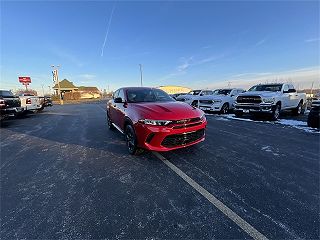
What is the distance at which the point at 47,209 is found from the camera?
2818mm

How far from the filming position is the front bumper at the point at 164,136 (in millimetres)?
4156

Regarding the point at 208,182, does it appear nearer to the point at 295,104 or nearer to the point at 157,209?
the point at 157,209

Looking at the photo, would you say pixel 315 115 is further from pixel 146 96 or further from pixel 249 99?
pixel 146 96

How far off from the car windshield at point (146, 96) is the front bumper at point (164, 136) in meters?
1.36

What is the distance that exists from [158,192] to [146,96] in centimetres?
326

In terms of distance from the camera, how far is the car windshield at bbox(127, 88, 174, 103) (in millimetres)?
5652

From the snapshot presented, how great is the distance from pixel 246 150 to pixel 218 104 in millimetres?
9338

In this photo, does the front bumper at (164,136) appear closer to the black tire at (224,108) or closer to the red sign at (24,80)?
the black tire at (224,108)

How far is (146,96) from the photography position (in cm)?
586

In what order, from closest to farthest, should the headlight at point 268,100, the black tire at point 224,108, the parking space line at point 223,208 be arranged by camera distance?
the parking space line at point 223,208, the headlight at point 268,100, the black tire at point 224,108

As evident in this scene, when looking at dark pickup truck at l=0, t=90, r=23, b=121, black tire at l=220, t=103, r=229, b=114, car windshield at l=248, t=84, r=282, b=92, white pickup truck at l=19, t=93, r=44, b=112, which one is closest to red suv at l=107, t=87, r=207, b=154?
dark pickup truck at l=0, t=90, r=23, b=121

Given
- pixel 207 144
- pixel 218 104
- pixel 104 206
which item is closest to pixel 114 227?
pixel 104 206

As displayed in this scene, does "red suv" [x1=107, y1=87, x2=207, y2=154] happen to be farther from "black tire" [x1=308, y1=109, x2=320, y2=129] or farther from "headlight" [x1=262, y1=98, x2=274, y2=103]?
"headlight" [x1=262, y1=98, x2=274, y2=103]

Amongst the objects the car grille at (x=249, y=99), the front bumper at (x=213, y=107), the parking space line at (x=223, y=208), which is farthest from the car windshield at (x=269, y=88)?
the parking space line at (x=223, y=208)
